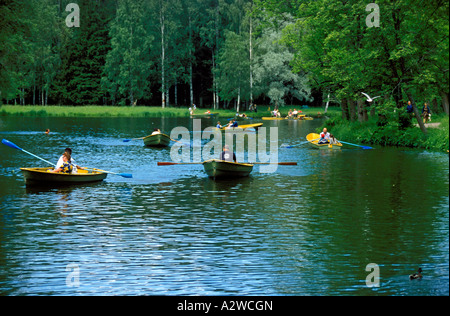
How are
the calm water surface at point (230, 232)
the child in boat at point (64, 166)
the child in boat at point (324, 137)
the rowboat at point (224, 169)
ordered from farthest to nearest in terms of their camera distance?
the child in boat at point (324, 137), the rowboat at point (224, 169), the child in boat at point (64, 166), the calm water surface at point (230, 232)

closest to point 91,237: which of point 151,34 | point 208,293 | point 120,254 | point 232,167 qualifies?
point 120,254

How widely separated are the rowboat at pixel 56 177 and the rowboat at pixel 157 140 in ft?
59.1

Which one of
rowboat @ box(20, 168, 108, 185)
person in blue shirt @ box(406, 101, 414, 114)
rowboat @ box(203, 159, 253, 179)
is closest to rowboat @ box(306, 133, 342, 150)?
person in blue shirt @ box(406, 101, 414, 114)

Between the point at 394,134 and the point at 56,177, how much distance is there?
1088 inches

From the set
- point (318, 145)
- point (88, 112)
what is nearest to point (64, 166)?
point (318, 145)

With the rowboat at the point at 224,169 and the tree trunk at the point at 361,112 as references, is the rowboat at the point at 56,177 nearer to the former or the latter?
the rowboat at the point at 224,169

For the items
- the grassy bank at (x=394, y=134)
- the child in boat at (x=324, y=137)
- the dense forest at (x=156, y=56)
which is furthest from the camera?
the dense forest at (x=156, y=56)

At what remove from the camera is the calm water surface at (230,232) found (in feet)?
47.8

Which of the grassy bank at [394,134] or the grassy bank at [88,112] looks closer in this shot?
the grassy bank at [394,134]

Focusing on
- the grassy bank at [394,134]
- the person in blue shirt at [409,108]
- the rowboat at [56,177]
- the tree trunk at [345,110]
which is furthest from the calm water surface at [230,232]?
the tree trunk at [345,110]

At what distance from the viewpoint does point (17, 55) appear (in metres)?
47.0

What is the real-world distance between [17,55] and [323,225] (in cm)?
3373

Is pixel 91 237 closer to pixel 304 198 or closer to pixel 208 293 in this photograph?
pixel 208 293

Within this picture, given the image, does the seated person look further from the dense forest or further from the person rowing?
the dense forest
